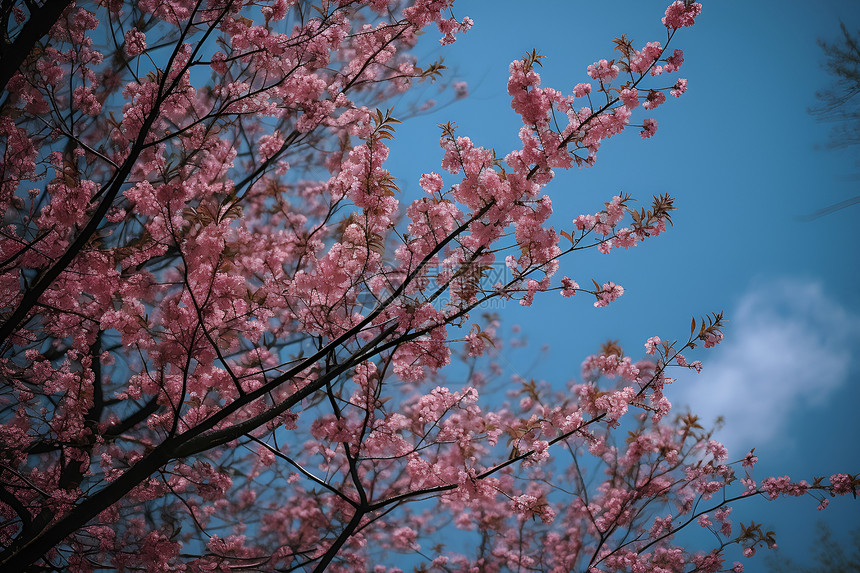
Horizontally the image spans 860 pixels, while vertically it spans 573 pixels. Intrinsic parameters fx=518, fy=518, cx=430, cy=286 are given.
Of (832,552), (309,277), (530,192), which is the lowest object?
(832,552)

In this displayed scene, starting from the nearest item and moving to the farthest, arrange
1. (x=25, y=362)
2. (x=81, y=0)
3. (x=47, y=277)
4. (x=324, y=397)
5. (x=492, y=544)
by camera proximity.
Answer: (x=47, y=277) → (x=81, y=0) → (x=25, y=362) → (x=324, y=397) → (x=492, y=544)

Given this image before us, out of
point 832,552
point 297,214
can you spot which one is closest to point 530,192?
point 297,214

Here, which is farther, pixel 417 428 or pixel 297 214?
pixel 297 214

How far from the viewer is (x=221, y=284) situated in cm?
255

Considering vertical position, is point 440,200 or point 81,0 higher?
point 81,0

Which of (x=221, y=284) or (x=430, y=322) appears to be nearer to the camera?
(x=430, y=322)

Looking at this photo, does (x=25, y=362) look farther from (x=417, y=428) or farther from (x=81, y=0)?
(x=417, y=428)

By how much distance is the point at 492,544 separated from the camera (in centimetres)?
541

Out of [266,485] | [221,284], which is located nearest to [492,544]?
[266,485]

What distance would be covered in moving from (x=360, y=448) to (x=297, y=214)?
2.22m

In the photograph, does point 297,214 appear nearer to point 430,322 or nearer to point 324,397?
point 324,397

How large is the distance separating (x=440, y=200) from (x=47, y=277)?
172 cm

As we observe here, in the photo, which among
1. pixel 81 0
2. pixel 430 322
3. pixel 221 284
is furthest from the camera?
pixel 81 0

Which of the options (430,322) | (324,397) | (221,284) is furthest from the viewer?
(324,397)
